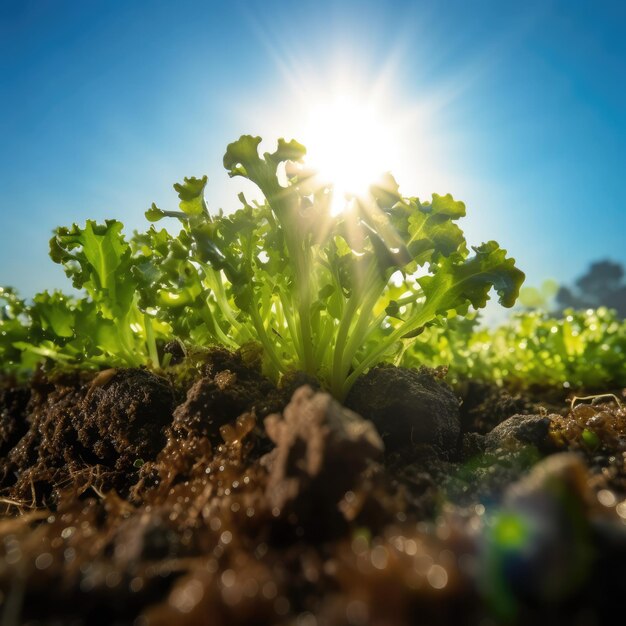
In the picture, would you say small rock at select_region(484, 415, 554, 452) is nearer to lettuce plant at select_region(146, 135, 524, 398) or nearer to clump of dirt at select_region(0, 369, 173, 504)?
lettuce plant at select_region(146, 135, 524, 398)

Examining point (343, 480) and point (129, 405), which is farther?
point (129, 405)

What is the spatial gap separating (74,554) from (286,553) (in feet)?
1.83

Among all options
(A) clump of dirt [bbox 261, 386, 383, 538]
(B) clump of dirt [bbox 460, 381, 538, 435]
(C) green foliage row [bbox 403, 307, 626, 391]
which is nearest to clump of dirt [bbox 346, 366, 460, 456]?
(B) clump of dirt [bbox 460, 381, 538, 435]

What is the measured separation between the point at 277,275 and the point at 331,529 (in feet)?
5.12

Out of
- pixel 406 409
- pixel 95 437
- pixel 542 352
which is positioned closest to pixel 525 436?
pixel 406 409

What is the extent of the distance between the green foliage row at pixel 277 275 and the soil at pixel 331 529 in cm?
42

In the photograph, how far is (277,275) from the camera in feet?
8.68

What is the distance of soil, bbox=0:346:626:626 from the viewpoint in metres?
0.96

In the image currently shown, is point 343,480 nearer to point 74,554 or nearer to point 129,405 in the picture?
point 74,554

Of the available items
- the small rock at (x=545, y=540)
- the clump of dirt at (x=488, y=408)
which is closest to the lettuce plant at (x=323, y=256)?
the clump of dirt at (x=488, y=408)

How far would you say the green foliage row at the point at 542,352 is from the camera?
424 cm

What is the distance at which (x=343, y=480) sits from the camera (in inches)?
53.4

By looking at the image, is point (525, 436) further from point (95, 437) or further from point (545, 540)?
point (95, 437)

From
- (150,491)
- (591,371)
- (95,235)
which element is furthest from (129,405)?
(591,371)
